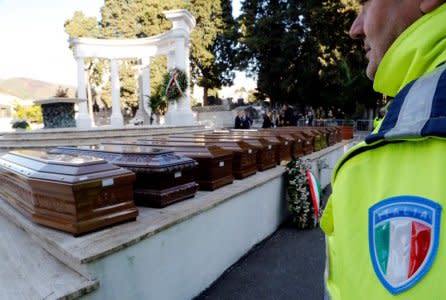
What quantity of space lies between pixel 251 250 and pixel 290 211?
4.30 ft

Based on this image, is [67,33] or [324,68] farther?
[67,33]

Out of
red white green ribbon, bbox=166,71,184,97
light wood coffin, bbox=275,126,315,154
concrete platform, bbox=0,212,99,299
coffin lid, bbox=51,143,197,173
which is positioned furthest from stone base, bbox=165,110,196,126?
concrete platform, bbox=0,212,99,299

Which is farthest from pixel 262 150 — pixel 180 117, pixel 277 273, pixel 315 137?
pixel 180 117

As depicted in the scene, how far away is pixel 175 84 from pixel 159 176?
1153 centimetres

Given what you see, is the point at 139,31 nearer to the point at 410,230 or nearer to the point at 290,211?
the point at 290,211

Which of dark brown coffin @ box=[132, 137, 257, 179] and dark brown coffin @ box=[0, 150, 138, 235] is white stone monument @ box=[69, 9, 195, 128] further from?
dark brown coffin @ box=[0, 150, 138, 235]

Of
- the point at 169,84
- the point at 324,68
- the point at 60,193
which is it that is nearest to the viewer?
the point at 60,193

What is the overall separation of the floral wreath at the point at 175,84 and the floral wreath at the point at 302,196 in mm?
10084

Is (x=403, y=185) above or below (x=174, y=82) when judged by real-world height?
below

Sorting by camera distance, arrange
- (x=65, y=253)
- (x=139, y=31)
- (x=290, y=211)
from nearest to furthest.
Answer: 1. (x=65, y=253)
2. (x=290, y=211)
3. (x=139, y=31)

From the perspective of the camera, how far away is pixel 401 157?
500 millimetres

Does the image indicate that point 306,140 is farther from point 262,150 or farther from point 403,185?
point 403,185

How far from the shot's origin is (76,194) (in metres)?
1.93

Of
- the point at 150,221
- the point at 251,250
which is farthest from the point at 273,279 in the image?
the point at 150,221
